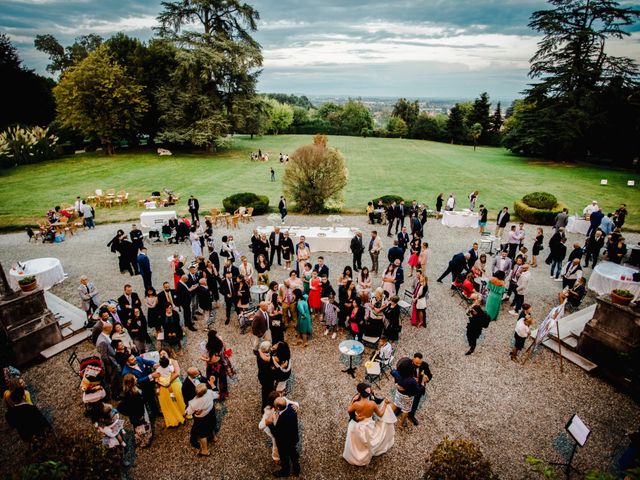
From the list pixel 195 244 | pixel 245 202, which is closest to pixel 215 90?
pixel 245 202

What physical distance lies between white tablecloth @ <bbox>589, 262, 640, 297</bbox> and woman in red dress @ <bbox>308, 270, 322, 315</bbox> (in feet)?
28.1

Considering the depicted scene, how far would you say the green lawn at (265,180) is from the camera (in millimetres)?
23266

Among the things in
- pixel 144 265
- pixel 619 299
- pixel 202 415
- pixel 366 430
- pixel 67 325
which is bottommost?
pixel 67 325

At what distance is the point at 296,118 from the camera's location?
78688mm

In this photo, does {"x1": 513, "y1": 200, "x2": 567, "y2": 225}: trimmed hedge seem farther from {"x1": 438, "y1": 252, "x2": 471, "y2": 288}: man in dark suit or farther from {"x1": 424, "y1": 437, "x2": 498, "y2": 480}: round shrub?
{"x1": 424, "y1": 437, "x2": 498, "y2": 480}: round shrub

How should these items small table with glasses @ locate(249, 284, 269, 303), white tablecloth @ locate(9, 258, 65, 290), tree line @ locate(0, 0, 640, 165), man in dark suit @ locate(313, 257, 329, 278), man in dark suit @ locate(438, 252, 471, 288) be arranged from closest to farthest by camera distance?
man in dark suit @ locate(313, 257, 329, 278), small table with glasses @ locate(249, 284, 269, 303), man in dark suit @ locate(438, 252, 471, 288), white tablecloth @ locate(9, 258, 65, 290), tree line @ locate(0, 0, 640, 165)

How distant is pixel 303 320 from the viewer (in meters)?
8.65

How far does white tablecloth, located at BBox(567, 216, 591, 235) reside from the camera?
16.7 m

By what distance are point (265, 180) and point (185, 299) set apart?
22.2 m

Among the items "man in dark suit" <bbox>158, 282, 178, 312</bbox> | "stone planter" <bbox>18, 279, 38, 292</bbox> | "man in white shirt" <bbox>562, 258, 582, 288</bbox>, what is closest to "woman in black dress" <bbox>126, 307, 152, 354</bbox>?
"man in dark suit" <bbox>158, 282, 178, 312</bbox>

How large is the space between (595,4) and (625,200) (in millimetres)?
22091

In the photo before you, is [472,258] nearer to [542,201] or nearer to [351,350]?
[351,350]

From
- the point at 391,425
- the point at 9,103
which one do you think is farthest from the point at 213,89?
the point at 391,425

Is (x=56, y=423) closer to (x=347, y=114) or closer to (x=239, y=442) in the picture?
(x=239, y=442)
